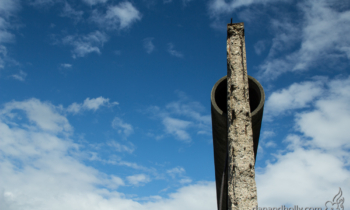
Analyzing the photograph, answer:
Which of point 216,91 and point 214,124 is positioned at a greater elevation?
point 216,91

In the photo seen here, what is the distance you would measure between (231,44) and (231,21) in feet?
1.75

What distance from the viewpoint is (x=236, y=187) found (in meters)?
4.04

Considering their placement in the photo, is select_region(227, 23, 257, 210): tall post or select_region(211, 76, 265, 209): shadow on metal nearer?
select_region(227, 23, 257, 210): tall post

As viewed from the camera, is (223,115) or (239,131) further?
(223,115)

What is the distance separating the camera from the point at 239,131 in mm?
4383

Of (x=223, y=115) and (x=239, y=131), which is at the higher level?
(x=223, y=115)

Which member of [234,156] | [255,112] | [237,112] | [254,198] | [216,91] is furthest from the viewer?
[216,91]

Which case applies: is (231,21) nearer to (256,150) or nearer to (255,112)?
(255,112)

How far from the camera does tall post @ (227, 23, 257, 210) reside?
157 inches

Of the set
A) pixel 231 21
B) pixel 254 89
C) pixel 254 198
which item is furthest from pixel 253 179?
pixel 231 21

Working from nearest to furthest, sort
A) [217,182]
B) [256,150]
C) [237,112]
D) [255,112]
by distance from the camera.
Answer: [237,112] < [255,112] < [256,150] < [217,182]

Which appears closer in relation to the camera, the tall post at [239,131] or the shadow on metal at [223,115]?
the tall post at [239,131]

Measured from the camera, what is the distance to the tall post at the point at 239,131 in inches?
157

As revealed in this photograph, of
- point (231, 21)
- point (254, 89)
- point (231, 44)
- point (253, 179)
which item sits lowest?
point (253, 179)
